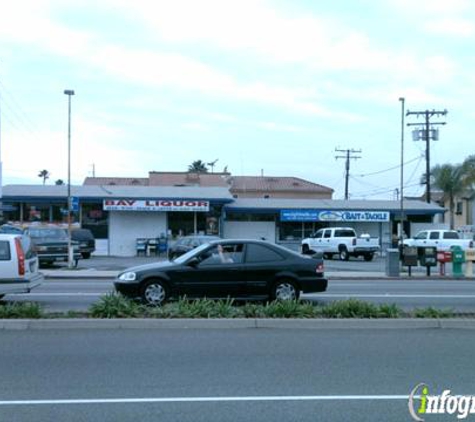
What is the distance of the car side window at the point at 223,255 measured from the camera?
1359 centimetres

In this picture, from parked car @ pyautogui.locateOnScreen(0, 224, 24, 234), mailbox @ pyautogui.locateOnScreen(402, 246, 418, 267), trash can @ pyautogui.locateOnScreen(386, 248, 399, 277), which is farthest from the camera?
parked car @ pyautogui.locateOnScreen(0, 224, 24, 234)

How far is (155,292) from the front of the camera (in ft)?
43.3

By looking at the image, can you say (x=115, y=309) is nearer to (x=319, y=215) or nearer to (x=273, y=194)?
(x=319, y=215)

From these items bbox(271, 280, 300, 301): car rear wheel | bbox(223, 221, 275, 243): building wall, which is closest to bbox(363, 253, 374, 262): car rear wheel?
bbox(223, 221, 275, 243): building wall

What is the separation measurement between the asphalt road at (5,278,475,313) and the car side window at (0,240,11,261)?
4.37ft

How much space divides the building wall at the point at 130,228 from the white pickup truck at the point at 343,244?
9532mm

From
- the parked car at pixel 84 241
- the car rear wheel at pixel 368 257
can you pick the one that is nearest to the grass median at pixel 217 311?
the parked car at pixel 84 241

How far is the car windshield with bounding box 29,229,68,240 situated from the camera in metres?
28.8

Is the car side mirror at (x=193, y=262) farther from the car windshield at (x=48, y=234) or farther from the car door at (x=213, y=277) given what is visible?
the car windshield at (x=48, y=234)

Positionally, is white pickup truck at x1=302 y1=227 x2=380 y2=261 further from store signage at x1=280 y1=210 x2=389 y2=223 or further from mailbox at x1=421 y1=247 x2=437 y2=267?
mailbox at x1=421 y1=247 x2=437 y2=267
